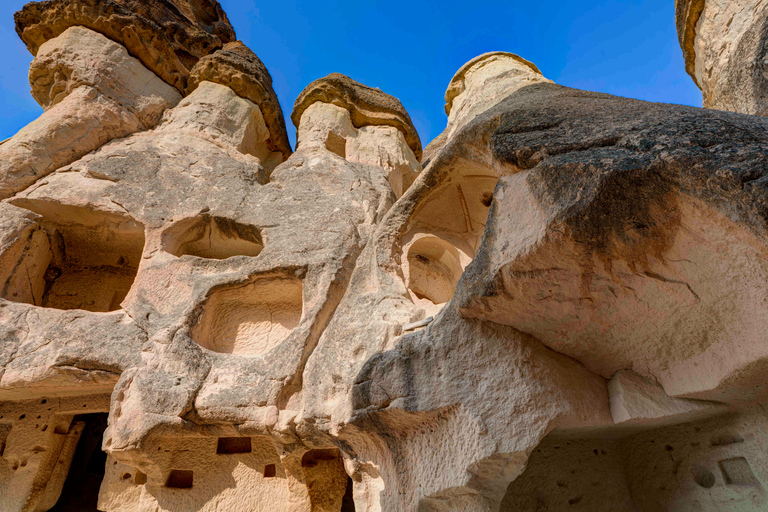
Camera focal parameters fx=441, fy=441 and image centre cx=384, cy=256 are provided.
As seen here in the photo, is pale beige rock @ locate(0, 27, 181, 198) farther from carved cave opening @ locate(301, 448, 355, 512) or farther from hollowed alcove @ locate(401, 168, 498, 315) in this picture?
carved cave opening @ locate(301, 448, 355, 512)

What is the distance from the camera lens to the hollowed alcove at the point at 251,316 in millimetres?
4094

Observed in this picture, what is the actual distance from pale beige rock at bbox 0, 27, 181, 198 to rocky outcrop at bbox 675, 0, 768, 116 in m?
6.60

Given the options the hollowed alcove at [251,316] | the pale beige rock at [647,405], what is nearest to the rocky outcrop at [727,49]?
the pale beige rock at [647,405]

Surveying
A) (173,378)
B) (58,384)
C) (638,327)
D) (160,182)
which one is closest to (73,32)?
(160,182)

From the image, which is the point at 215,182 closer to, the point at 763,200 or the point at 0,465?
the point at 0,465

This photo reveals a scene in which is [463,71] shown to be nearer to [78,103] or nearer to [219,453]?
[78,103]

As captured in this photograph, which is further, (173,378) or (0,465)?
(0,465)

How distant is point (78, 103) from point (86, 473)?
4391mm

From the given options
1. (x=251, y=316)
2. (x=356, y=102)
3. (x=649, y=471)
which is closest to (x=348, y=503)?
(x=251, y=316)

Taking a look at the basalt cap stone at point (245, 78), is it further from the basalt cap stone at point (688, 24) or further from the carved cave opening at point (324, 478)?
the basalt cap stone at point (688, 24)

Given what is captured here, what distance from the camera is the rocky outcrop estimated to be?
3831 millimetres

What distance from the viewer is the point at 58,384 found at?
363cm

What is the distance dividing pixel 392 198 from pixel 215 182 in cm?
200

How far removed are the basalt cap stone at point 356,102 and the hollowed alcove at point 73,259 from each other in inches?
141
